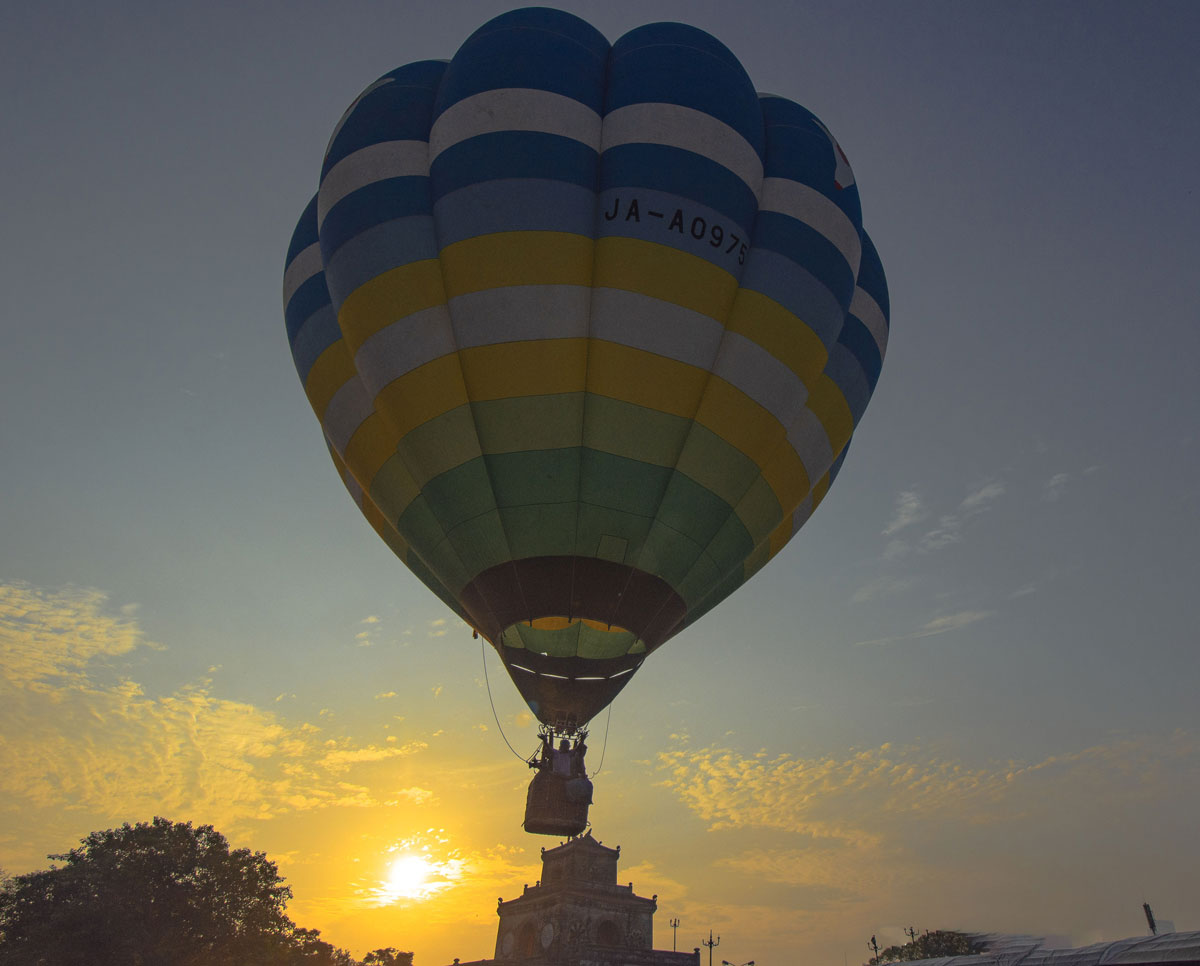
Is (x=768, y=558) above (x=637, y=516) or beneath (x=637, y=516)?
above

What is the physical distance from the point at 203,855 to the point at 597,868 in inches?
782

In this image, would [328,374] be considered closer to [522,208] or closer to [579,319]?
[522,208]

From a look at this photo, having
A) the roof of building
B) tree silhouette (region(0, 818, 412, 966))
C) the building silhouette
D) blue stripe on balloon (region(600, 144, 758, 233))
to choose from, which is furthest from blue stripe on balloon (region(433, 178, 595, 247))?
the building silhouette

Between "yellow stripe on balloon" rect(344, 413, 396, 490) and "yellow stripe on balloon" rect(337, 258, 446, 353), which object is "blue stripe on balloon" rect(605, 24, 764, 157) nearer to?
"yellow stripe on balloon" rect(337, 258, 446, 353)

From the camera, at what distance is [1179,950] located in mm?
9703

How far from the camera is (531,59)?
34.2ft

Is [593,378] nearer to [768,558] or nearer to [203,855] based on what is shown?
[768,558]

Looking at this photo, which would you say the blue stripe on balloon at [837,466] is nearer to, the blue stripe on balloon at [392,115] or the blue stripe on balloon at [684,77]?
the blue stripe on balloon at [684,77]

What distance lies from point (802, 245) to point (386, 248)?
5.89 metres

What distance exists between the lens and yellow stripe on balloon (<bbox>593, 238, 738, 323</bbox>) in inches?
383

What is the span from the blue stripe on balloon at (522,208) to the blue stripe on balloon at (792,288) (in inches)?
94.7

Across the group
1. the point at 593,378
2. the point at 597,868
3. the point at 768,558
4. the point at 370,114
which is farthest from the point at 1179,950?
the point at 597,868

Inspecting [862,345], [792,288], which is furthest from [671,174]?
[862,345]

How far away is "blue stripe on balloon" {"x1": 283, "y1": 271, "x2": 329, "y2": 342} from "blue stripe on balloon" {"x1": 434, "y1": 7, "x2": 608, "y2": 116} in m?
3.27
